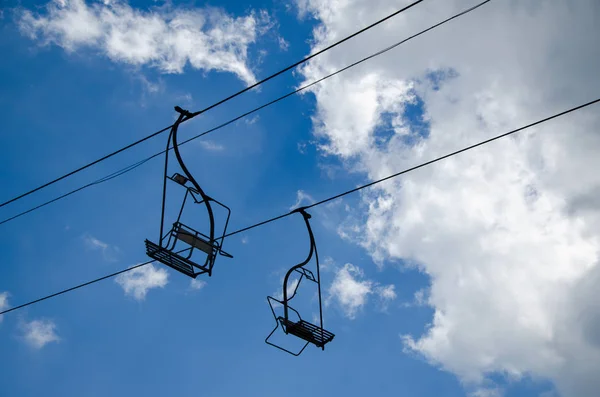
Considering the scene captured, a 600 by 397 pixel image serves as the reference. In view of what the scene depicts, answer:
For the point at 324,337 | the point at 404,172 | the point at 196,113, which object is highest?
the point at 196,113

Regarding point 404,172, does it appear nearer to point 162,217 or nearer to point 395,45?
point 395,45

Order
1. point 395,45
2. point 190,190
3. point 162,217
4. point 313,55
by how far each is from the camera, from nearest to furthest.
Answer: point 313,55 → point 395,45 → point 162,217 → point 190,190

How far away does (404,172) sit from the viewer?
10875 mm

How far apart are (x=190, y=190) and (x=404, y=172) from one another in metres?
4.74

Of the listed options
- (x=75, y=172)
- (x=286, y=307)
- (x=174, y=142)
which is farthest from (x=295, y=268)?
(x=75, y=172)

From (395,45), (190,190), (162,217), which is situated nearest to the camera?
(395,45)

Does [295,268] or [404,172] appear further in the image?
[295,268]

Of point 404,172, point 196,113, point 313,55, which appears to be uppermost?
point 196,113

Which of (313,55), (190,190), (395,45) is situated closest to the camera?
(313,55)

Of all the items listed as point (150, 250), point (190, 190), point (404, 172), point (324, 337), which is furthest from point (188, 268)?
point (404, 172)

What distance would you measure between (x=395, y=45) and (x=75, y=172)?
23.1ft

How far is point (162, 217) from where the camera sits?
12.5 metres

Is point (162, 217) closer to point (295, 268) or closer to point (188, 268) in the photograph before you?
point (188, 268)

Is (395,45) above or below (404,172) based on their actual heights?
above
